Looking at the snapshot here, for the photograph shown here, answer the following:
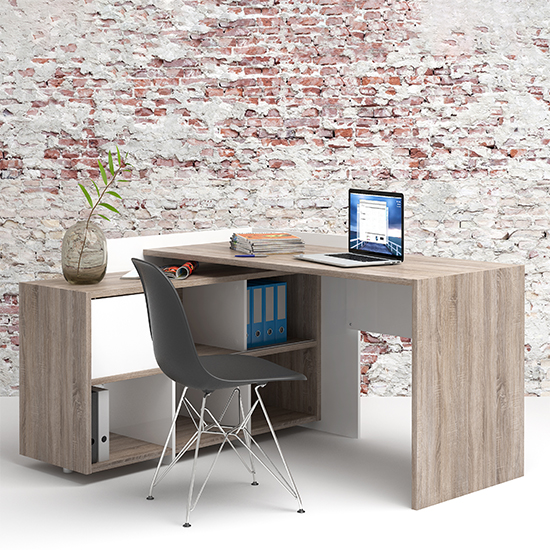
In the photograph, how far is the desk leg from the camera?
3.15 m

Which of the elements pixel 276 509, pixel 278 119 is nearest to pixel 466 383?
pixel 276 509

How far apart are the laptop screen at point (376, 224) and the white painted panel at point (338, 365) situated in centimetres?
51

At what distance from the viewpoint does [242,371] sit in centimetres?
319

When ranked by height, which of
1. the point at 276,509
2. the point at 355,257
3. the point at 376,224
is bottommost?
the point at 276,509

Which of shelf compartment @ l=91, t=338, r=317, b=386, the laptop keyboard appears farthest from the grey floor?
the laptop keyboard

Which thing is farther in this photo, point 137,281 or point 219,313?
point 219,313

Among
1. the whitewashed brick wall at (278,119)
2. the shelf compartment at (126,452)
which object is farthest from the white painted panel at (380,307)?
the shelf compartment at (126,452)

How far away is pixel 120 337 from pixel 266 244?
2.46ft

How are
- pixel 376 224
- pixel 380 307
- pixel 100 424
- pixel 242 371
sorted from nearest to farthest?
pixel 242 371 → pixel 100 424 → pixel 376 224 → pixel 380 307

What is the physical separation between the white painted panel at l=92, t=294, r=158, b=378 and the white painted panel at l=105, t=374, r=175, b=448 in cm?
13

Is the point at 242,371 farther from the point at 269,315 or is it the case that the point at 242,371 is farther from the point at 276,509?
the point at 269,315

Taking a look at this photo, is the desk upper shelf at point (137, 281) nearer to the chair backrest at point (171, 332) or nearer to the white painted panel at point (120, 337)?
the white painted panel at point (120, 337)

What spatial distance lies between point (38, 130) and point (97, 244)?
1.49 m

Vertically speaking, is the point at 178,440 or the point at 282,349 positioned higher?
the point at 282,349
